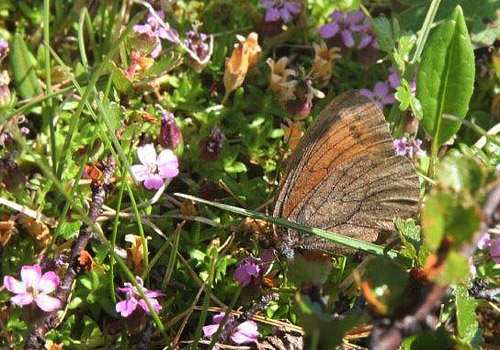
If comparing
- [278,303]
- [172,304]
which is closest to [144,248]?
[172,304]

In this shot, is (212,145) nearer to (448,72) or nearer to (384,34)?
(384,34)

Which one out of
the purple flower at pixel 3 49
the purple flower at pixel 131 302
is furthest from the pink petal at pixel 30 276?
the purple flower at pixel 3 49

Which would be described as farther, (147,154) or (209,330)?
(147,154)

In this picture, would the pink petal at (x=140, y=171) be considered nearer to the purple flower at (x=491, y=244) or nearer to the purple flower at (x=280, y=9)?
the purple flower at (x=280, y=9)

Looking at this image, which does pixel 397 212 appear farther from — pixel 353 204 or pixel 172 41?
pixel 172 41

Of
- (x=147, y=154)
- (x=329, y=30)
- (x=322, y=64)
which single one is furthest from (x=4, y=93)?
(x=329, y=30)

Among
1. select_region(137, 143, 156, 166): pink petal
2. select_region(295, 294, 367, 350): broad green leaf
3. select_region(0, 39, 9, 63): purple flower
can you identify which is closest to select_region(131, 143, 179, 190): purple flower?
select_region(137, 143, 156, 166): pink petal

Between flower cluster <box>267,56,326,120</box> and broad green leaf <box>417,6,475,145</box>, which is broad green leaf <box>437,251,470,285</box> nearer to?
broad green leaf <box>417,6,475,145</box>

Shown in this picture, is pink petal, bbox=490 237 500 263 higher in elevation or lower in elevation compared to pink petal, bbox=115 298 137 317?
higher
